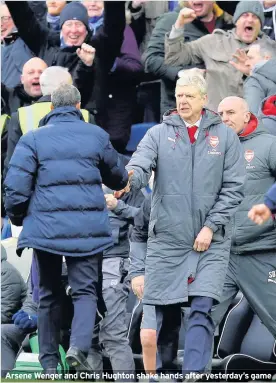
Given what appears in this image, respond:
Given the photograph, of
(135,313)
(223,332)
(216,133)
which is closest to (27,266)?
(135,313)

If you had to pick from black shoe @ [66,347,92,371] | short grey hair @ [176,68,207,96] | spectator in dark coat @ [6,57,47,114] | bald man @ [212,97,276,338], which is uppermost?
short grey hair @ [176,68,207,96]

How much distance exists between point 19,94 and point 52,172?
4.19 metres

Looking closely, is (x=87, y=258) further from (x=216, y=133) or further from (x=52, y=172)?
(x=216, y=133)

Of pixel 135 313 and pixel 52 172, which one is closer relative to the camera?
pixel 52 172

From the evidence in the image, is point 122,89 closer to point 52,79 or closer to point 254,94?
point 254,94

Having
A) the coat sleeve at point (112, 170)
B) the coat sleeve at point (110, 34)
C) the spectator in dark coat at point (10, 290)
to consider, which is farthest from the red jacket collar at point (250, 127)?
the coat sleeve at point (110, 34)

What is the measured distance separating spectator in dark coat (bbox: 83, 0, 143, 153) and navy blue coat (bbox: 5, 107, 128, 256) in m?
3.93

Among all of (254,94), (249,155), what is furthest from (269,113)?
(249,155)

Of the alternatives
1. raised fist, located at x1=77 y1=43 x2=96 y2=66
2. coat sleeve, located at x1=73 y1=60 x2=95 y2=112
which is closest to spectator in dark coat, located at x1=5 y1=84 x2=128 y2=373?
raised fist, located at x1=77 y1=43 x2=96 y2=66

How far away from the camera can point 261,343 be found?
11758 millimetres

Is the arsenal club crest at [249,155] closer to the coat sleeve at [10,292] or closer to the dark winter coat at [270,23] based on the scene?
the coat sleeve at [10,292]

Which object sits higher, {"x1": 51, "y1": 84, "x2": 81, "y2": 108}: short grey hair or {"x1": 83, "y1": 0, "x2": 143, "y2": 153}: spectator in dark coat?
{"x1": 51, "y1": 84, "x2": 81, "y2": 108}: short grey hair

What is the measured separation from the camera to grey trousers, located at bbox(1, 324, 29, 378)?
475 inches

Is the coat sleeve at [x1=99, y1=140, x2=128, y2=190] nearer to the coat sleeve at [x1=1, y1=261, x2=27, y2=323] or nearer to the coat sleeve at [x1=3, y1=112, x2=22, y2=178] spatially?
the coat sleeve at [x1=3, y1=112, x2=22, y2=178]
